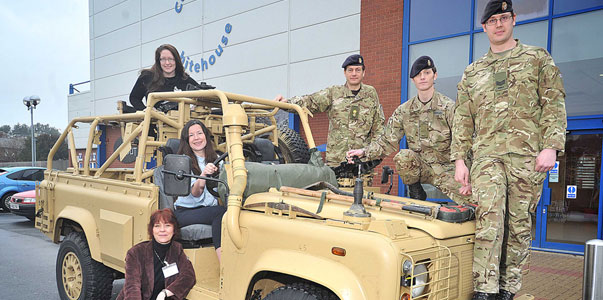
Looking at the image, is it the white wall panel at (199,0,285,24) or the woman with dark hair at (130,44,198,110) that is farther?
the white wall panel at (199,0,285,24)

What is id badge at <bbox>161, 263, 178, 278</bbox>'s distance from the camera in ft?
10.5

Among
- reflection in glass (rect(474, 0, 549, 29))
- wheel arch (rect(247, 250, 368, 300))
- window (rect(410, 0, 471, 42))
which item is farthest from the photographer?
window (rect(410, 0, 471, 42))

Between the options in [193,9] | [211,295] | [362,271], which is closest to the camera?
[362,271]

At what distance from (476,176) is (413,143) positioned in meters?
1.45

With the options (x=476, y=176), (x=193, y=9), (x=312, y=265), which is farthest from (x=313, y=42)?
(x=312, y=265)

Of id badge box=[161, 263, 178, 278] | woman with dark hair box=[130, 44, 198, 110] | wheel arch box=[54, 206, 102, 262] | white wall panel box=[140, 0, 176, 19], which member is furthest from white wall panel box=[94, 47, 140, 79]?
id badge box=[161, 263, 178, 278]

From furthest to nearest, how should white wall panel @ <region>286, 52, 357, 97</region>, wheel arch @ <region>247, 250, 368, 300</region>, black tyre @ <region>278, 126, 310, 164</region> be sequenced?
white wall panel @ <region>286, 52, 357, 97</region> < black tyre @ <region>278, 126, 310, 164</region> < wheel arch @ <region>247, 250, 368, 300</region>

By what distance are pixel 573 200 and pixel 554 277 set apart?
250 cm

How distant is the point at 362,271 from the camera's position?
2156 millimetres

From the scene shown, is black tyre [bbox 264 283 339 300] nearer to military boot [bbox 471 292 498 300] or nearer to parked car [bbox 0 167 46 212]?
military boot [bbox 471 292 498 300]

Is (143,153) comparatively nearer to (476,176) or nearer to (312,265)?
(312,265)

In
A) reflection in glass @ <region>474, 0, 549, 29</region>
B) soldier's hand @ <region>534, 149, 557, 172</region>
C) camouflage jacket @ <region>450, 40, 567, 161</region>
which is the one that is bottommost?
soldier's hand @ <region>534, 149, 557, 172</region>

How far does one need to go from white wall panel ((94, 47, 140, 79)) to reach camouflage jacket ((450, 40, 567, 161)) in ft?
53.0

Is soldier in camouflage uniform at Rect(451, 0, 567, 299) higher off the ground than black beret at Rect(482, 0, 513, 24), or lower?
lower
